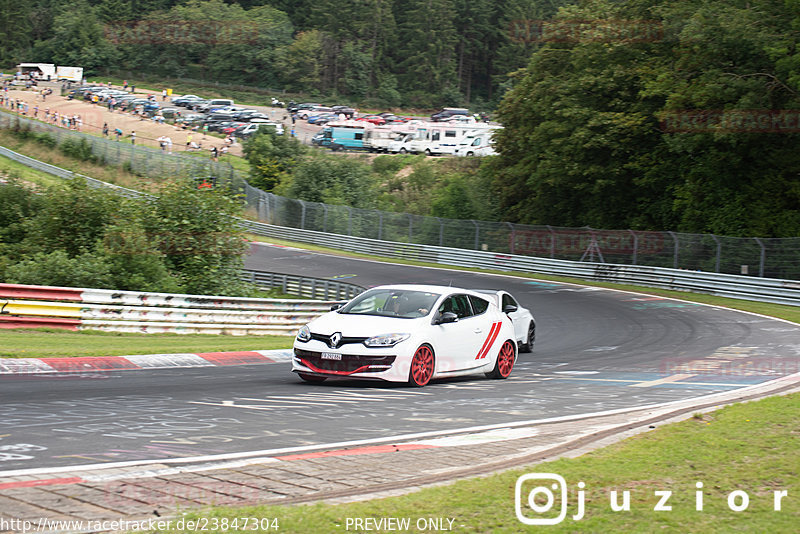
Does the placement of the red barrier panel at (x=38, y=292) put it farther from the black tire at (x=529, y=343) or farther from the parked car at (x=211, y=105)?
the parked car at (x=211, y=105)

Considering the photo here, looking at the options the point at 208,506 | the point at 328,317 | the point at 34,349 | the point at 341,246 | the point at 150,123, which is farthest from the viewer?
the point at 150,123

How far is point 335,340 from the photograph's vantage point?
475 inches

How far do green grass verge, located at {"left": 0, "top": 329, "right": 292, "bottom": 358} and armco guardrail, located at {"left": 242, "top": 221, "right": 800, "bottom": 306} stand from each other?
1344cm

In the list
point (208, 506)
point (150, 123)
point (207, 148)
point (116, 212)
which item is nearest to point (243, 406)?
point (208, 506)

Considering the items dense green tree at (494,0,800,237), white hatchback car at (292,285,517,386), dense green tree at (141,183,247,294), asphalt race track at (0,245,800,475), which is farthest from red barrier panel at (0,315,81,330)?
dense green tree at (494,0,800,237)

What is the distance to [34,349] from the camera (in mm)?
14539

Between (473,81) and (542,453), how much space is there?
150431 millimetres

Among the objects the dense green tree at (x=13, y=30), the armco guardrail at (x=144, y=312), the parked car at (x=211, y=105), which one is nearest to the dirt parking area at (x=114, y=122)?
the parked car at (x=211, y=105)

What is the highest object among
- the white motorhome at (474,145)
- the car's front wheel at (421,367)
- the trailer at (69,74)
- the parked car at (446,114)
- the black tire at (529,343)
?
the trailer at (69,74)

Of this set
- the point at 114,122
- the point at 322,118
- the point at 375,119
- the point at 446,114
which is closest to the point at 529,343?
the point at 114,122

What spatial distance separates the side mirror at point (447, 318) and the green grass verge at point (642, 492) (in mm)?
4882

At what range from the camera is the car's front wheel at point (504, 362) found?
13.9 metres

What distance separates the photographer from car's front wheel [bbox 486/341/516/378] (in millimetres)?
13945

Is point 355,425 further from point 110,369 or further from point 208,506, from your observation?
point 110,369
